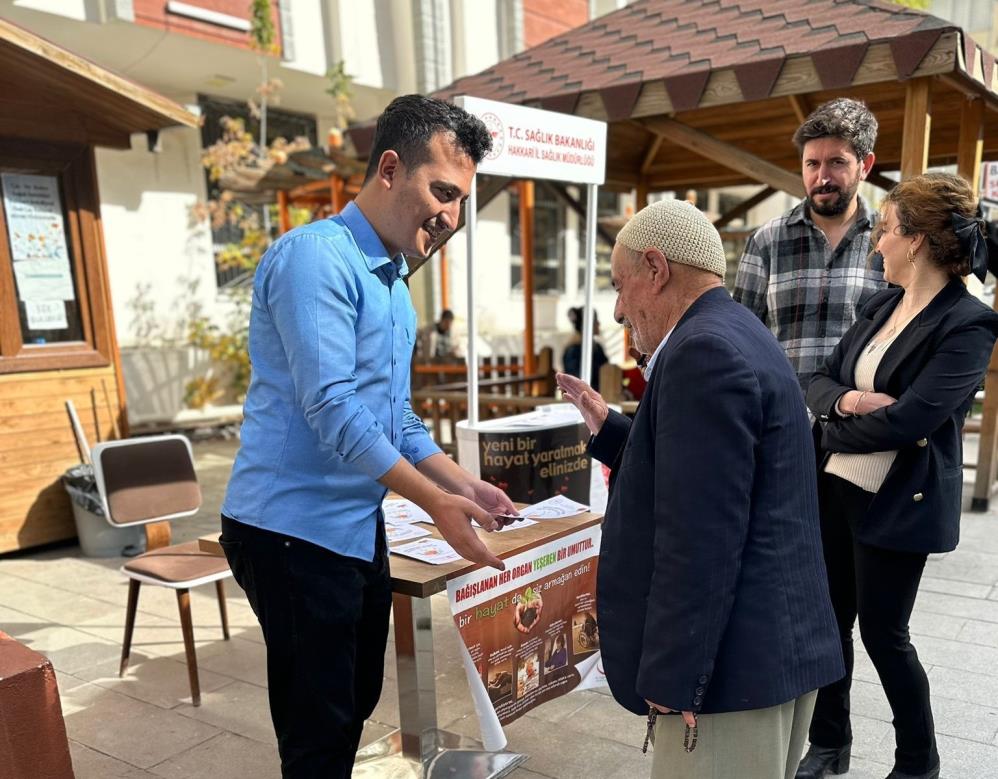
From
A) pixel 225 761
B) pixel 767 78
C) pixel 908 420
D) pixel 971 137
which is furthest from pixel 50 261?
pixel 971 137

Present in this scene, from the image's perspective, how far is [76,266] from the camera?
18.0 ft

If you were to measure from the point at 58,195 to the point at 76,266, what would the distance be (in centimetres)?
48

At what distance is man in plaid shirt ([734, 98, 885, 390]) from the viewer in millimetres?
2746

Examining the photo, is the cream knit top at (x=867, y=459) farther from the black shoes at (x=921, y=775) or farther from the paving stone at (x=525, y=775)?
the paving stone at (x=525, y=775)

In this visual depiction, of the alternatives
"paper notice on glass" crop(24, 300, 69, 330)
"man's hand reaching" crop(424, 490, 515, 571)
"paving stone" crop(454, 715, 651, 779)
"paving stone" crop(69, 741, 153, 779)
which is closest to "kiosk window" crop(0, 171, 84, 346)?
"paper notice on glass" crop(24, 300, 69, 330)

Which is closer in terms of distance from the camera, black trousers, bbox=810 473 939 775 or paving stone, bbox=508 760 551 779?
black trousers, bbox=810 473 939 775

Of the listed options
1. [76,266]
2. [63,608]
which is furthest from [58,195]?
[63,608]

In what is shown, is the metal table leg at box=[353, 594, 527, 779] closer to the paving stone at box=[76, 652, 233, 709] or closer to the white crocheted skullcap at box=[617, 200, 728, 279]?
the paving stone at box=[76, 652, 233, 709]

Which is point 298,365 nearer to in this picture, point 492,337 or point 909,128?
point 909,128

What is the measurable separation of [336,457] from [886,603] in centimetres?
164

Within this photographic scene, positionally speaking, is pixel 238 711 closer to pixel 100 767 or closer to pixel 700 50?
pixel 100 767

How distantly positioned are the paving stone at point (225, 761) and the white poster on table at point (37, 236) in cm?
361

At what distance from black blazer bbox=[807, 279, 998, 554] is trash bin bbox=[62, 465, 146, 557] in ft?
15.5

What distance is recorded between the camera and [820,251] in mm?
2934
